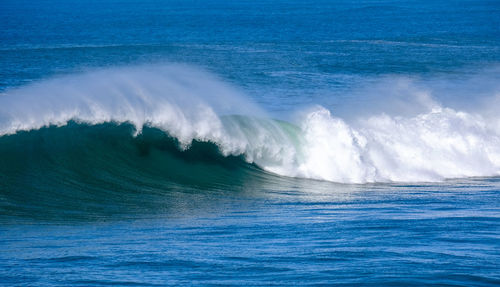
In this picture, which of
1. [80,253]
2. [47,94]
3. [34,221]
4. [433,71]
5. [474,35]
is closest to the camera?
[80,253]

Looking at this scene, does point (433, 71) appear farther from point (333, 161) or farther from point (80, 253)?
point (80, 253)

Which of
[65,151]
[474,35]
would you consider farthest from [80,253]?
[474,35]

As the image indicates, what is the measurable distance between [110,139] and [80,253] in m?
7.28

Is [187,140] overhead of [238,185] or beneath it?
overhead

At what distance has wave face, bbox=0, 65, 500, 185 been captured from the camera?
580 inches

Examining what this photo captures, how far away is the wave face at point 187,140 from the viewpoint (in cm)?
1473

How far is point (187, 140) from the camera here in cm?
1584

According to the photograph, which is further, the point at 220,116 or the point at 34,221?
the point at 220,116

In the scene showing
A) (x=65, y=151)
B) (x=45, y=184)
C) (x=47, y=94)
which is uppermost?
(x=47, y=94)

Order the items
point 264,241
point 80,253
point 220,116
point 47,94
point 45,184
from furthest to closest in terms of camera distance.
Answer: point 220,116
point 47,94
point 45,184
point 264,241
point 80,253

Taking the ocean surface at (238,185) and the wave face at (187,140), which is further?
the wave face at (187,140)

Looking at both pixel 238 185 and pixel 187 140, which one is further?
pixel 187 140

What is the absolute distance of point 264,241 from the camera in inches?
362

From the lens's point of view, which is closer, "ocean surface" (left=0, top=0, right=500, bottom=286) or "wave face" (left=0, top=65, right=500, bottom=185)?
"ocean surface" (left=0, top=0, right=500, bottom=286)
